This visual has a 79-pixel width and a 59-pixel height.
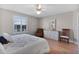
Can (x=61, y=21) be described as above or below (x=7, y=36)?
above

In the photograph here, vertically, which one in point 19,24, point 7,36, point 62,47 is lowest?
point 62,47

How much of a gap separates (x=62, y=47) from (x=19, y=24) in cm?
82

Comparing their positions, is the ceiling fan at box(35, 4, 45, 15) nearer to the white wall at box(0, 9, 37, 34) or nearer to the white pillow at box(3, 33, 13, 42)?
the white wall at box(0, 9, 37, 34)

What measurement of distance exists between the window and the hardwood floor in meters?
0.48

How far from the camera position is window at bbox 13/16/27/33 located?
5.49 ft

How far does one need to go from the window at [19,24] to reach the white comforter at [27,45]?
0.10 meters

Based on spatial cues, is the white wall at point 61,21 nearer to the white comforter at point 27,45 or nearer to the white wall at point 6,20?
the white comforter at point 27,45

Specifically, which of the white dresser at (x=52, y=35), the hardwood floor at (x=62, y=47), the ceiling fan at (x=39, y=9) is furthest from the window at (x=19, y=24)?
→ the hardwood floor at (x=62, y=47)

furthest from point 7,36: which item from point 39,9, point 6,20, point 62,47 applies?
point 62,47

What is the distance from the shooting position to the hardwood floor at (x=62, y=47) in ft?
5.42

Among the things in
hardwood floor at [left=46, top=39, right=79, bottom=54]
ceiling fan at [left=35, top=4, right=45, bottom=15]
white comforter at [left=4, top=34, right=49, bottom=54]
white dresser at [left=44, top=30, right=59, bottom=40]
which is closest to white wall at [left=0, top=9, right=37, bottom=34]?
white comforter at [left=4, top=34, right=49, bottom=54]

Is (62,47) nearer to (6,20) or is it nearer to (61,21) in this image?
(61,21)

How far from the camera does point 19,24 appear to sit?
5.61 ft
